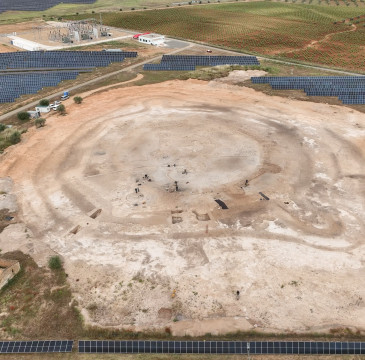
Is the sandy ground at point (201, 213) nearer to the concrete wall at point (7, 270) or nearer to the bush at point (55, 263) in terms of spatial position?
the bush at point (55, 263)

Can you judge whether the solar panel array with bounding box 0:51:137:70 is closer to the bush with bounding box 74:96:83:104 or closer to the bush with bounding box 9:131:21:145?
the bush with bounding box 74:96:83:104

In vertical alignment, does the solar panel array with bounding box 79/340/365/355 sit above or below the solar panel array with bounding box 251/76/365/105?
below

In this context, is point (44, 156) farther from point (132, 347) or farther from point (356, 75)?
point (356, 75)

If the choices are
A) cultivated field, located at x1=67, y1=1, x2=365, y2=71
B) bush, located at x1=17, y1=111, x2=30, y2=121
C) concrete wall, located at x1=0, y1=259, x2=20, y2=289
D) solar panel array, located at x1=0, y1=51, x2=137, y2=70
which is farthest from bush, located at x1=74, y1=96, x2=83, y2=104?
cultivated field, located at x1=67, y1=1, x2=365, y2=71

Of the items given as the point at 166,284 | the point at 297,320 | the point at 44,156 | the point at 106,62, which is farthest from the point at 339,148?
the point at 106,62

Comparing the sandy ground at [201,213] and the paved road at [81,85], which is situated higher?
the paved road at [81,85]

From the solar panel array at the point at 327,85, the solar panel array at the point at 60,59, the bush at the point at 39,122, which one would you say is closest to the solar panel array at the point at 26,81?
the solar panel array at the point at 60,59

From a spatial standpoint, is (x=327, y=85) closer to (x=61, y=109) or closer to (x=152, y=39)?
(x=61, y=109)
